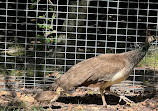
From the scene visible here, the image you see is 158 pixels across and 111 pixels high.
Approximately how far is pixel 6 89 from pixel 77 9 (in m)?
2.40

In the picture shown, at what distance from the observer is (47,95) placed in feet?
16.7

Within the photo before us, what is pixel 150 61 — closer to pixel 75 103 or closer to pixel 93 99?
pixel 93 99

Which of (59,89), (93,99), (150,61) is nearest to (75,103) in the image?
(93,99)

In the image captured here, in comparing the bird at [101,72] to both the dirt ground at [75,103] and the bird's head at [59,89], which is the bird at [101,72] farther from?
the dirt ground at [75,103]

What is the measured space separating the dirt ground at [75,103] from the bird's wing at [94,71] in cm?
53

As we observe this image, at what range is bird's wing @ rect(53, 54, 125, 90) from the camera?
5129 mm

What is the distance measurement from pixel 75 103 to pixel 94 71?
954 mm

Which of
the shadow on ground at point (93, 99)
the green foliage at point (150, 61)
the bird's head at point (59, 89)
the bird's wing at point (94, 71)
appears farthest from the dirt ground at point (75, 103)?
the green foliage at point (150, 61)

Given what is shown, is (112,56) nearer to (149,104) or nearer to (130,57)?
(130,57)

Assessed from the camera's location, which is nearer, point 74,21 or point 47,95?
point 47,95

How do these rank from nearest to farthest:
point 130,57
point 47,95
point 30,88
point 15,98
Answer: point 47,95, point 130,57, point 15,98, point 30,88

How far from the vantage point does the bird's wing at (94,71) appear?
5129mm

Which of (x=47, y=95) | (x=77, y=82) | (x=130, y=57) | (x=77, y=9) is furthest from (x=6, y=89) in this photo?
(x=130, y=57)

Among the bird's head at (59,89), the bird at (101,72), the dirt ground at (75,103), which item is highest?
the bird at (101,72)
